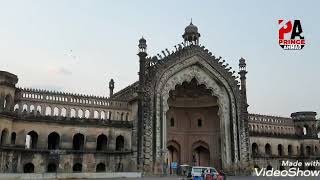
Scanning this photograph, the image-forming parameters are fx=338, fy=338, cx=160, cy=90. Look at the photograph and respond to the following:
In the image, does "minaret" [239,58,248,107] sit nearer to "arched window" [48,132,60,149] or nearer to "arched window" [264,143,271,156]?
"arched window" [264,143,271,156]

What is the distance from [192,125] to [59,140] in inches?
780

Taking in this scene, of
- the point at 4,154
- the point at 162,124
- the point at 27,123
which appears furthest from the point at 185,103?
the point at 4,154

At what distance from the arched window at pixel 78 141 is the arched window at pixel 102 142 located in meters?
2.14

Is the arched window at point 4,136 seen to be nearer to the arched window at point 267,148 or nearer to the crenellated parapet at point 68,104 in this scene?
the crenellated parapet at point 68,104

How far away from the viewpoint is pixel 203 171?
28703mm

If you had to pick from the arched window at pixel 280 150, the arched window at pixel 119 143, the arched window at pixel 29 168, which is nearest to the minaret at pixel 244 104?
the arched window at pixel 280 150

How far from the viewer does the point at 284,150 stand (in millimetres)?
50312

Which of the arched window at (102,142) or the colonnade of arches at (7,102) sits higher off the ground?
the colonnade of arches at (7,102)

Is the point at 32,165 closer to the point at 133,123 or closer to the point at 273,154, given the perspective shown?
the point at 133,123

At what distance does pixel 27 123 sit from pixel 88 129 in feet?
20.8

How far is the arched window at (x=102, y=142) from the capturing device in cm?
3872

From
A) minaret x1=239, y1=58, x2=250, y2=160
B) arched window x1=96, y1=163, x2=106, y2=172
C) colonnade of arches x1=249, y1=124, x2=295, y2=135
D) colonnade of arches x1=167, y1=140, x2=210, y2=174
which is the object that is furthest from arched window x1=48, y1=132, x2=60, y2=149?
colonnade of arches x1=249, y1=124, x2=295, y2=135

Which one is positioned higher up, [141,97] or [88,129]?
[141,97]

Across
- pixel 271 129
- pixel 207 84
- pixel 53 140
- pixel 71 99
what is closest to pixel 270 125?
pixel 271 129
